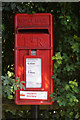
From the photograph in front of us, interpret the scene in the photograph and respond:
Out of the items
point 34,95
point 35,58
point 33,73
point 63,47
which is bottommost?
point 34,95

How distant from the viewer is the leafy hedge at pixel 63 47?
127 inches

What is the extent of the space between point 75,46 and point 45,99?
0.99m

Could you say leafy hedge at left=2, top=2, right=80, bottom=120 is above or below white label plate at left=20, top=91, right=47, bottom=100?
above

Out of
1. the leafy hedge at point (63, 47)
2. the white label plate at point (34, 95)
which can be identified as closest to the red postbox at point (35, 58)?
the white label plate at point (34, 95)

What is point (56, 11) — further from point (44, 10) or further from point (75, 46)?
point (75, 46)

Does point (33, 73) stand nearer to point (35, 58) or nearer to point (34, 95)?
point (35, 58)

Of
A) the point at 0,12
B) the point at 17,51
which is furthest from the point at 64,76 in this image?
the point at 0,12

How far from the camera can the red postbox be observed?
2877 millimetres

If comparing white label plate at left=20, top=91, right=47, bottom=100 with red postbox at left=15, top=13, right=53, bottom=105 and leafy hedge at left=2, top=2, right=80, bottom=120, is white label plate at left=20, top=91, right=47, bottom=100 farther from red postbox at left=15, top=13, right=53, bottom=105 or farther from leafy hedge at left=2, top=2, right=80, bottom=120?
leafy hedge at left=2, top=2, right=80, bottom=120

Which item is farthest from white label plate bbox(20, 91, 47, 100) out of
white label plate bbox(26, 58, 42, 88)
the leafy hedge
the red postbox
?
the leafy hedge

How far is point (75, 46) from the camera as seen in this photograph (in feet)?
10.6

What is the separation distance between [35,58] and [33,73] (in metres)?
0.22

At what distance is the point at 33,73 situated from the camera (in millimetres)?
2900

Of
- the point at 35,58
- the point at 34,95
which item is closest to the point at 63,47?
the point at 35,58
